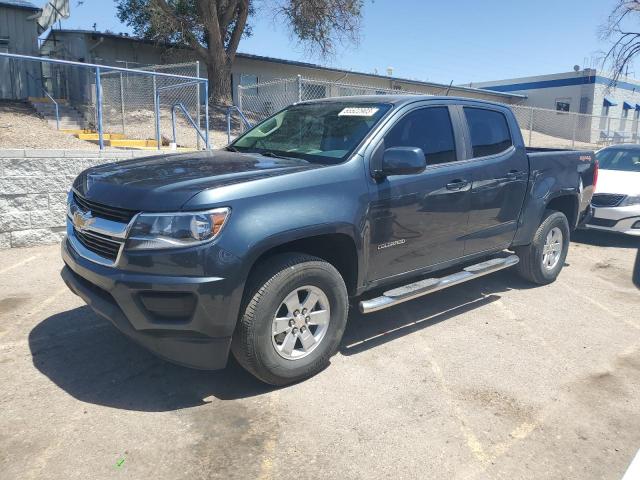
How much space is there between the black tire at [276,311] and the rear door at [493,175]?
5.67ft

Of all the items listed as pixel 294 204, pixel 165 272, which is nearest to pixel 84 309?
pixel 165 272

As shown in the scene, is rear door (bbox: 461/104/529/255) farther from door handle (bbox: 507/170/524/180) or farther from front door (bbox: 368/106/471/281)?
front door (bbox: 368/106/471/281)

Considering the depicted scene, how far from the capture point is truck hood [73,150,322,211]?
3.00m

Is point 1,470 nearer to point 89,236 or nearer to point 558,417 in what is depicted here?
point 89,236

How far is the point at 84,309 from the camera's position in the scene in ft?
15.4

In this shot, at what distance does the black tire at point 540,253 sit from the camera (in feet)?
18.5

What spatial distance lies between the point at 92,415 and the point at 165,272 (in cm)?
100

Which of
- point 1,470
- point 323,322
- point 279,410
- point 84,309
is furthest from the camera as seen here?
point 84,309

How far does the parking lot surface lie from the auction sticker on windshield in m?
1.82

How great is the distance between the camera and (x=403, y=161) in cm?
363

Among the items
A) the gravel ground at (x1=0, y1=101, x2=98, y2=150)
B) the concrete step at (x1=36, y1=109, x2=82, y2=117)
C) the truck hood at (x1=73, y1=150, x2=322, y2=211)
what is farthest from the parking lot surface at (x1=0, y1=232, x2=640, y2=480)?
the concrete step at (x1=36, y1=109, x2=82, y2=117)

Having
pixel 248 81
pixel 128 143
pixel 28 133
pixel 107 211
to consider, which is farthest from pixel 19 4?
pixel 107 211

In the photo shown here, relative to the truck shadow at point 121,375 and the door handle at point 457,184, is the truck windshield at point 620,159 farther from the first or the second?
the truck shadow at point 121,375

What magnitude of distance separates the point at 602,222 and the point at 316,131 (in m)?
6.03
